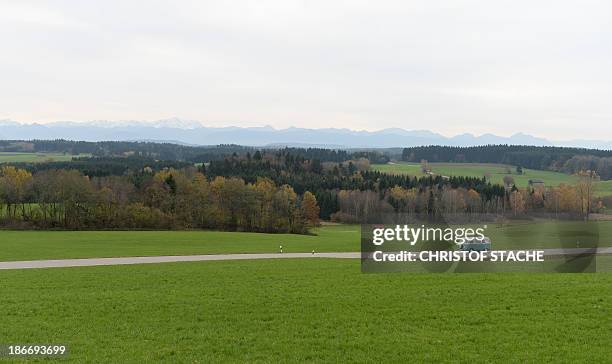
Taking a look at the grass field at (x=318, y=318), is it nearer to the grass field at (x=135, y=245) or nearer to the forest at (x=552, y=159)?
the grass field at (x=135, y=245)

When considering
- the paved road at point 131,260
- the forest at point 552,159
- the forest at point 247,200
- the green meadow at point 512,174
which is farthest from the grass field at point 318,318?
the forest at point 552,159

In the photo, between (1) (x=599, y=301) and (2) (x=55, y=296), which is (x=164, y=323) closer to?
(2) (x=55, y=296)

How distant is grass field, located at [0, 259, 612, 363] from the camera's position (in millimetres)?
12523

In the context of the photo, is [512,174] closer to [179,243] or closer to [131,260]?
[179,243]

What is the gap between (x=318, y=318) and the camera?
1549cm

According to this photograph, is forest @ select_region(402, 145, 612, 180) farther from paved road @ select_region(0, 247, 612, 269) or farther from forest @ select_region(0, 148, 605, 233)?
paved road @ select_region(0, 247, 612, 269)

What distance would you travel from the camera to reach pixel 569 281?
21.6 metres

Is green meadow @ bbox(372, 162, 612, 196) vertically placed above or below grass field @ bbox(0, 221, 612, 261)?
above

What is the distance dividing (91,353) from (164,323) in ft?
9.46

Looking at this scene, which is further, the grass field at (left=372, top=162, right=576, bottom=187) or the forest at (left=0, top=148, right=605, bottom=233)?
the grass field at (left=372, top=162, right=576, bottom=187)

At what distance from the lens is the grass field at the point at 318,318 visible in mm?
12523

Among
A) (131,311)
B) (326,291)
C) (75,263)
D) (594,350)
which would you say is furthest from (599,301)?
(75,263)

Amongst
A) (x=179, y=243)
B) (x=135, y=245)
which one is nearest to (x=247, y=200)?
(x=179, y=243)

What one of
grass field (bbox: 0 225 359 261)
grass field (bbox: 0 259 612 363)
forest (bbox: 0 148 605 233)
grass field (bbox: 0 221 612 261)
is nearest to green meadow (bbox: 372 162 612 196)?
forest (bbox: 0 148 605 233)
